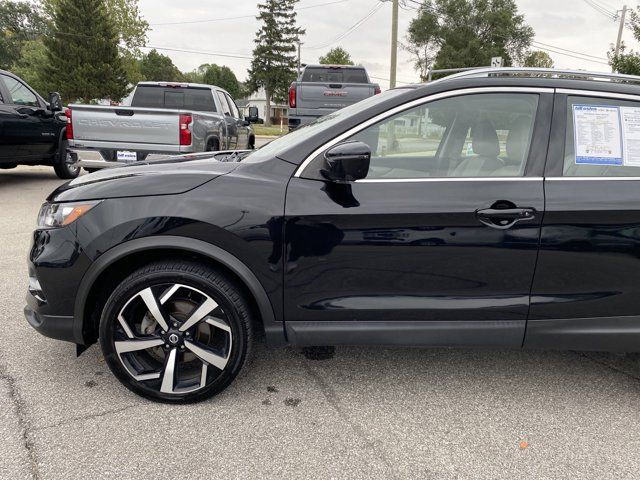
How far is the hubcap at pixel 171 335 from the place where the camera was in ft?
8.22

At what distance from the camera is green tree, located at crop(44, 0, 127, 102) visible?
1468 inches

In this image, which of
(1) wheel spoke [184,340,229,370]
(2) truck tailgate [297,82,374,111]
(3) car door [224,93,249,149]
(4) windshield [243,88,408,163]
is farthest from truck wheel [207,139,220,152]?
(1) wheel spoke [184,340,229,370]

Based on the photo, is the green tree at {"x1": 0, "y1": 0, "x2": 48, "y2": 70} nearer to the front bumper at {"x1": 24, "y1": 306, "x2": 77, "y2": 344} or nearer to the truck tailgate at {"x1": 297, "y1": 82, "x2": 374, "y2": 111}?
the truck tailgate at {"x1": 297, "y1": 82, "x2": 374, "y2": 111}

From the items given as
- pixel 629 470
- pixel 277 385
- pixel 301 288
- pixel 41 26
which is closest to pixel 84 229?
pixel 301 288

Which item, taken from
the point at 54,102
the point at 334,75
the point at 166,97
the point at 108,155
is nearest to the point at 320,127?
the point at 108,155

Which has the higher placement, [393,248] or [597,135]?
[597,135]

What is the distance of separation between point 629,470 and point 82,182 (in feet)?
9.95

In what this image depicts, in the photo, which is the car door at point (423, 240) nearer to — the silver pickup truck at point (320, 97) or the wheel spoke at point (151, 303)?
the wheel spoke at point (151, 303)

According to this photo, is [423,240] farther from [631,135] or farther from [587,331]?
[631,135]

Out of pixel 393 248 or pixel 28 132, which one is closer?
pixel 393 248

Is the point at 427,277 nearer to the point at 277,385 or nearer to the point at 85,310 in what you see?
the point at 277,385

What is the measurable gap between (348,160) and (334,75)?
11.0 m

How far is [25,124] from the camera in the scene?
321 inches

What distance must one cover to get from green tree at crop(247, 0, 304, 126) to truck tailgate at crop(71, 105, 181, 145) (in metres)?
55.7
